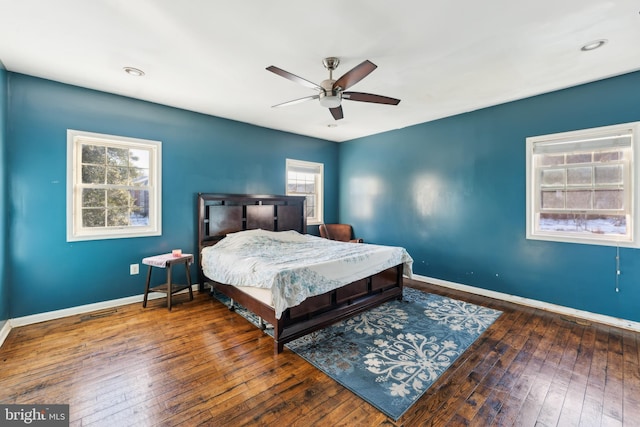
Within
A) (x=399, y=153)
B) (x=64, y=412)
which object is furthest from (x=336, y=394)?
(x=399, y=153)

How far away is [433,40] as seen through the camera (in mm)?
2352

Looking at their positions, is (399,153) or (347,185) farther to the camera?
(347,185)

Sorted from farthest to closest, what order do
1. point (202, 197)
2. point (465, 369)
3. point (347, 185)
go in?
1. point (347, 185)
2. point (202, 197)
3. point (465, 369)

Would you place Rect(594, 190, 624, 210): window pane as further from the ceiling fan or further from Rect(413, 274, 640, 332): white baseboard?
the ceiling fan

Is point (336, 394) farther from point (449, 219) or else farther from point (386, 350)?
point (449, 219)

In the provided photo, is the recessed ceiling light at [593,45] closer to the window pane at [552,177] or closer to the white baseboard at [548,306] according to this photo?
the window pane at [552,177]

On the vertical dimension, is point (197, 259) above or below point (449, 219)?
below

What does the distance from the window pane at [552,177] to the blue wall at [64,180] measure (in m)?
4.42

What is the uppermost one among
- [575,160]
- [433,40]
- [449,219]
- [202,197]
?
[433,40]

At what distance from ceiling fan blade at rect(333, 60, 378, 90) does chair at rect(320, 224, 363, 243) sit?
3.65 m

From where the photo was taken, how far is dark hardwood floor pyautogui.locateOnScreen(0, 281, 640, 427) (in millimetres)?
1749

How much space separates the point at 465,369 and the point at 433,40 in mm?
2758

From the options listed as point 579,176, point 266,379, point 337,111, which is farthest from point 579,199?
point 266,379

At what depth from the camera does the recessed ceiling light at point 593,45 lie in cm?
237
